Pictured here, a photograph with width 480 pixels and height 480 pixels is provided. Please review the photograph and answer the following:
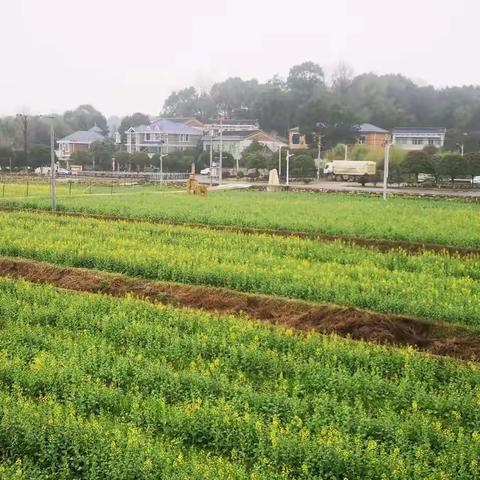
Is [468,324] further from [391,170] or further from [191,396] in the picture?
[391,170]

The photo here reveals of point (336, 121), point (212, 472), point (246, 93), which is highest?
point (246, 93)

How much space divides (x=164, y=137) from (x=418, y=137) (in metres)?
30.3

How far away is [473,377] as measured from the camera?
25.7 ft

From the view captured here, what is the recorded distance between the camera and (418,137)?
75.0m

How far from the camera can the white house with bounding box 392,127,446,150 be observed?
73.9 metres

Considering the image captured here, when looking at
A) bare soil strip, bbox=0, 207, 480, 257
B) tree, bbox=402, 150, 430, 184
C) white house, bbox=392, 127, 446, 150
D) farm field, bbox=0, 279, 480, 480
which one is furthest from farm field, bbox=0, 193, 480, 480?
white house, bbox=392, 127, 446, 150

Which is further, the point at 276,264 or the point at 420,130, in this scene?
the point at 420,130

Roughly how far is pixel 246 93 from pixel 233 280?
9662cm

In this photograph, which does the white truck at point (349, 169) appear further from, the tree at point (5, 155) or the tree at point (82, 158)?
the tree at point (5, 155)

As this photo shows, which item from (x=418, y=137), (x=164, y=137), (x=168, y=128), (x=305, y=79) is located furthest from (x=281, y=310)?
(x=305, y=79)

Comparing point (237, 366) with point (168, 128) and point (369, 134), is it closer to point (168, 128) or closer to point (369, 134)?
point (369, 134)

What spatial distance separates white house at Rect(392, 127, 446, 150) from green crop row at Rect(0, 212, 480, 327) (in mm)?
58939

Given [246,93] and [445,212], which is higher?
[246,93]

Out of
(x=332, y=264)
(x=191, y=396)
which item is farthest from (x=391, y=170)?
(x=191, y=396)
